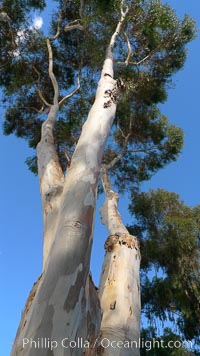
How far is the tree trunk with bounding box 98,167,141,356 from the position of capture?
3252 millimetres

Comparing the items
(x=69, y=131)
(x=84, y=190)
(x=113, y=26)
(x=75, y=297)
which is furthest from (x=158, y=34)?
(x=75, y=297)

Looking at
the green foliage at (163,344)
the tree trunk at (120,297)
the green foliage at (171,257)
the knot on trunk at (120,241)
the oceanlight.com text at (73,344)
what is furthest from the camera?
the green foliage at (171,257)

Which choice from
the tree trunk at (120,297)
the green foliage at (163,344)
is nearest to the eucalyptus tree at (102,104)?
the tree trunk at (120,297)

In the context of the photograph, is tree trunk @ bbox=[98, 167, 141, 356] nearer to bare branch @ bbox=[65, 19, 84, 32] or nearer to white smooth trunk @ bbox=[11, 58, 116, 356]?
white smooth trunk @ bbox=[11, 58, 116, 356]

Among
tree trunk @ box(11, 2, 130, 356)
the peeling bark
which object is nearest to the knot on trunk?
the peeling bark

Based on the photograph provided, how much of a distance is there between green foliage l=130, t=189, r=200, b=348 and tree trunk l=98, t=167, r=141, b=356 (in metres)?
6.51

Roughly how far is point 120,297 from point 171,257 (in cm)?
814

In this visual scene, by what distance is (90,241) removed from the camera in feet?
8.34

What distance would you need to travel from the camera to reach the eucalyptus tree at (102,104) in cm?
354

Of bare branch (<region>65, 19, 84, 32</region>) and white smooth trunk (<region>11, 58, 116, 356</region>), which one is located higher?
bare branch (<region>65, 19, 84, 32</region>)

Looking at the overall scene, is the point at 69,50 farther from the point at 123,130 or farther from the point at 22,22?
the point at 123,130

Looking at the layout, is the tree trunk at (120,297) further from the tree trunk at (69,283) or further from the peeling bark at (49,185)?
the peeling bark at (49,185)

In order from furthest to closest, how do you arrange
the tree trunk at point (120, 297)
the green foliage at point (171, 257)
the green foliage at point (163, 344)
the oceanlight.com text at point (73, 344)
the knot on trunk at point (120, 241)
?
1. the green foliage at point (171, 257)
2. the green foliage at point (163, 344)
3. the knot on trunk at point (120, 241)
4. the tree trunk at point (120, 297)
5. the oceanlight.com text at point (73, 344)

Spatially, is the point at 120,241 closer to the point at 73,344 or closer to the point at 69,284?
the point at 69,284
